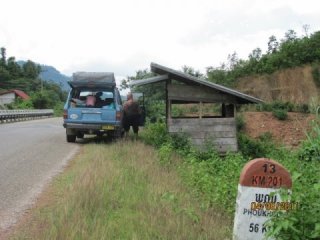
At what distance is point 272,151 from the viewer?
1831cm

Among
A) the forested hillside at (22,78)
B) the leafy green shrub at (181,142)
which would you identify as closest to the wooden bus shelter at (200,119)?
the leafy green shrub at (181,142)

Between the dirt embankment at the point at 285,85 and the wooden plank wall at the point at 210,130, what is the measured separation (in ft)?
80.5

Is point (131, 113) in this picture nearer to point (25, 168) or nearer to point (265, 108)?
point (25, 168)

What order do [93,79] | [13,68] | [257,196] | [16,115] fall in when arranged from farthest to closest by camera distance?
1. [13,68]
2. [16,115]
3. [93,79]
4. [257,196]

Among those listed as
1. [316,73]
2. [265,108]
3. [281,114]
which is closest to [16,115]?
[265,108]

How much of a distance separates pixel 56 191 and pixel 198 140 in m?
8.75

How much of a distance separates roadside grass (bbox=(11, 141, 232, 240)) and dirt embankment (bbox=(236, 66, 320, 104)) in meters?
33.2

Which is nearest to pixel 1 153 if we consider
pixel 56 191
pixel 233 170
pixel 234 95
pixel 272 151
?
pixel 56 191

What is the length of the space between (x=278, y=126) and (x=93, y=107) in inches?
599

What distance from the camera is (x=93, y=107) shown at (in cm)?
1688

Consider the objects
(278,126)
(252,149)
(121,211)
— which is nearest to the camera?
(121,211)

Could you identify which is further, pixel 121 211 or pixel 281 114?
pixel 281 114

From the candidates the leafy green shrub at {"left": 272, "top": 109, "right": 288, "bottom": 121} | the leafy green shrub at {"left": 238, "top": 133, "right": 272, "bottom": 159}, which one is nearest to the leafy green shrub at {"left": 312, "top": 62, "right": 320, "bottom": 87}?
the leafy green shrub at {"left": 272, "top": 109, "right": 288, "bottom": 121}

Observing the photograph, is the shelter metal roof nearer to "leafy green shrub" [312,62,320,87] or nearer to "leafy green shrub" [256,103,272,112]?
"leafy green shrub" [256,103,272,112]
